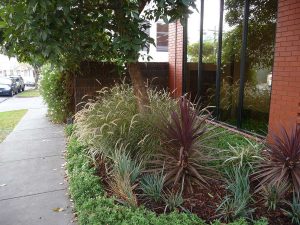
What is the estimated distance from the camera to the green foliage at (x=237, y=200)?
3150mm

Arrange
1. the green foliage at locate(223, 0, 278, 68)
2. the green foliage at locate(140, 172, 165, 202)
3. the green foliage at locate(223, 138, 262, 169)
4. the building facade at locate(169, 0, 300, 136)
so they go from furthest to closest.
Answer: the green foliage at locate(223, 0, 278, 68) → the building facade at locate(169, 0, 300, 136) → the green foliage at locate(223, 138, 262, 169) → the green foliage at locate(140, 172, 165, 202)

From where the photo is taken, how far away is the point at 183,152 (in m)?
3.62

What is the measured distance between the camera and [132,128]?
4.44 metres

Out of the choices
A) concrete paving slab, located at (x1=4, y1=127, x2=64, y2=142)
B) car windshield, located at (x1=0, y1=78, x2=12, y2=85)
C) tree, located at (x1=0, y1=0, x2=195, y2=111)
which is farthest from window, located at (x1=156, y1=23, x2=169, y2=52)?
tree, located at (x1=0, y1=0, x2=195, y2=111)

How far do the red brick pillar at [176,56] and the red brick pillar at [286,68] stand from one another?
3.78m

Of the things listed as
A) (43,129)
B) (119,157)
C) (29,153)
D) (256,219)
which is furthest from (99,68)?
(256,219)

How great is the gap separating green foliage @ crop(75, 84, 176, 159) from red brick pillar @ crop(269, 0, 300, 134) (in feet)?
5.80

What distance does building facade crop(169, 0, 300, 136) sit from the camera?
182 inches

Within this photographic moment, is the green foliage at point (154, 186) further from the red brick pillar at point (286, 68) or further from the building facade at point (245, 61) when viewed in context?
the red brick pillar at point (286, 68)

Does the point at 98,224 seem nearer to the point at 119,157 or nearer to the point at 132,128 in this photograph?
the point at 119,157

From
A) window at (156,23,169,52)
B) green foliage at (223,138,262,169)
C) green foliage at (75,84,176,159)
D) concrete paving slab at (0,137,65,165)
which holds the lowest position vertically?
concrete paving slab at (0,137,65,165)

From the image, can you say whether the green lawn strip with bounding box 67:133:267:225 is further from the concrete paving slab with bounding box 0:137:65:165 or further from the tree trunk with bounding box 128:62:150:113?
the concrete paving slab with bounding box 0:137:65:165

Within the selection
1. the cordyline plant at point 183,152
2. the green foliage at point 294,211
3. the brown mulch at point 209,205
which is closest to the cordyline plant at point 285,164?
the green foliage at point 294,211

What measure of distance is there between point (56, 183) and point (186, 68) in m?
5.18
